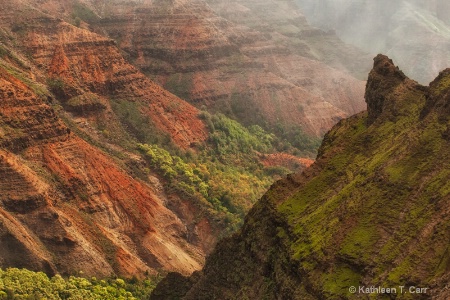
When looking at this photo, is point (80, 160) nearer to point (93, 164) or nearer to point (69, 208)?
point (93, 164)

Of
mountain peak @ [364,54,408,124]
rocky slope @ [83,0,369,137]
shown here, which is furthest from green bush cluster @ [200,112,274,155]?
mountain peak @ [364,54,408,124]

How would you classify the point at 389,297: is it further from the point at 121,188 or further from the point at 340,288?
the point at 121,188

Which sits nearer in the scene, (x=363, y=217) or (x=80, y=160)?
(x=363, y=217)

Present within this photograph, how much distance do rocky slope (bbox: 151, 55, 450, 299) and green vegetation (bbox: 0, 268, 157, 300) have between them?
18845 millimetres

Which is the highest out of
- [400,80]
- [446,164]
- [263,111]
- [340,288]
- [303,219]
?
[263,111]

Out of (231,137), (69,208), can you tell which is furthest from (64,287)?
(231,137)

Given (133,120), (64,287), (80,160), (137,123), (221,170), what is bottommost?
(64,287)

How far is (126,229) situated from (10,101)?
18011mm

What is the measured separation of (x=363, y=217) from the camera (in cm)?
5000

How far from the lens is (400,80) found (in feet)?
210

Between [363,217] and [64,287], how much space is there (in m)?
38.3

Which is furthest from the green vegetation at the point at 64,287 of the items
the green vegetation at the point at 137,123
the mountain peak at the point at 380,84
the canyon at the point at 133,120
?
the green vegetation at the point at 137,123

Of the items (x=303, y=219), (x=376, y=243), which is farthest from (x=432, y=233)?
(x=303, y=219)

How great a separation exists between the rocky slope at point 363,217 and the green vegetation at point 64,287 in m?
18.8
